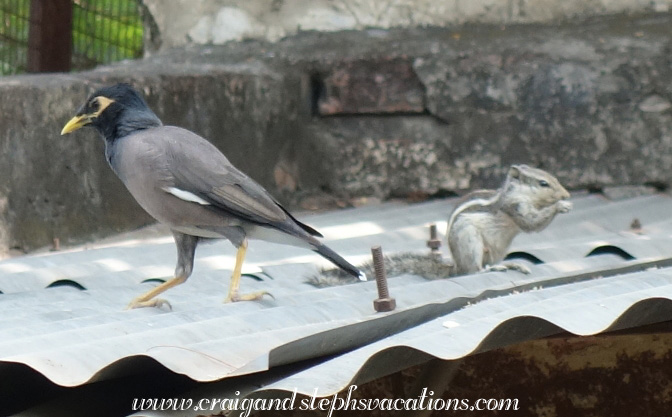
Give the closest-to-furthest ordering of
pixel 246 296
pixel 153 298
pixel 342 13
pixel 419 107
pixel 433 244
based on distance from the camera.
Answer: pixel 246 296 → pixel 153 298 → pixel 433 244 → pixel 419 107 → pixel 342 13

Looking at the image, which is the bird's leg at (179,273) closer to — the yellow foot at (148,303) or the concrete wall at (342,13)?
the yellow foot at (148,303)

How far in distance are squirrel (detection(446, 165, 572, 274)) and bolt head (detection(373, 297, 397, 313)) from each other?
103cm

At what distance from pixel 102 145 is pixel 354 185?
114 cm

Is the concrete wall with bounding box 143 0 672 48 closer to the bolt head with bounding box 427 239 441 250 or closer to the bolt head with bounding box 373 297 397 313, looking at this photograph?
the bolt head with bounding box 427 239 441 250

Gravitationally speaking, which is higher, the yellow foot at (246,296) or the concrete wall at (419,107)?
the concrete wall at (419,107)

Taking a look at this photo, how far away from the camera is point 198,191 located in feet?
9.75

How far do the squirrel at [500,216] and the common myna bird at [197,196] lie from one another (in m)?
0.60

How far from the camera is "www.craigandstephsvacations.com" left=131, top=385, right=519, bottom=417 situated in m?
1.89

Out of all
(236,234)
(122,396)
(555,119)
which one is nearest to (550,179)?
(555,119)

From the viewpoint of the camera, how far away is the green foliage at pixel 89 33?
6.32m

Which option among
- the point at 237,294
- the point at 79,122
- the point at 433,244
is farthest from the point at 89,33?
the point at 237,294

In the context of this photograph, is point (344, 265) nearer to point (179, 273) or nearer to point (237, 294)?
point (237, 294)

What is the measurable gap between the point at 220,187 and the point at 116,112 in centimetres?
39

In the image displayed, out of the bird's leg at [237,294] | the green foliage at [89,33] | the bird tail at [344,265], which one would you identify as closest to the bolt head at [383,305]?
the bird's leg at [237,294]
